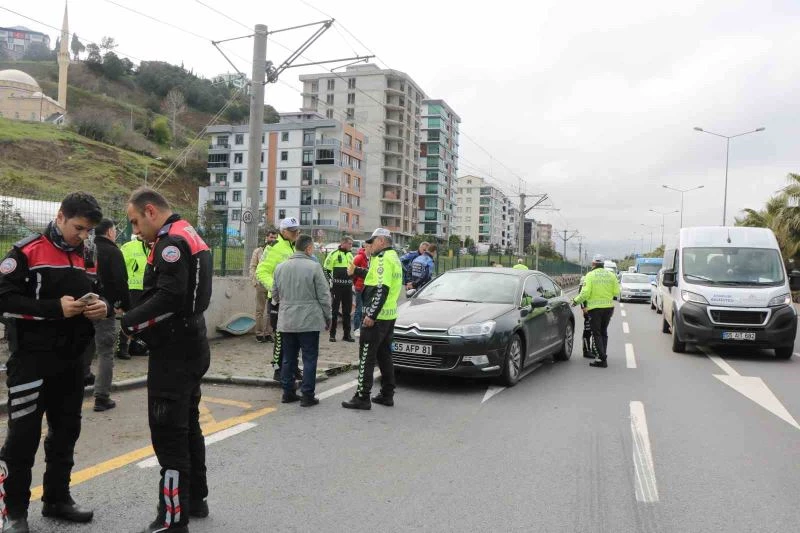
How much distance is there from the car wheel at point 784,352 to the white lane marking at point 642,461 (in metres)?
5.92

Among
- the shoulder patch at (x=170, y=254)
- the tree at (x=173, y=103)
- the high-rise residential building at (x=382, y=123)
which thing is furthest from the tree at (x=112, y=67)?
the shoulder patch at (x=170, y=254)

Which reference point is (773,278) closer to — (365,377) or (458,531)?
(365,377)

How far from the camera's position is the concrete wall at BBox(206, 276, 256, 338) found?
1085 cm

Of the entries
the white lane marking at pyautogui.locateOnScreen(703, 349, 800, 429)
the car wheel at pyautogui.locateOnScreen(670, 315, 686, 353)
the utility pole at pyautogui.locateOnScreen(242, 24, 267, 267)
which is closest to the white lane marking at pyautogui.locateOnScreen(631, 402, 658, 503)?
the white lane marking at pyautogui.locateOnScreen(703, 349, 800, 429)

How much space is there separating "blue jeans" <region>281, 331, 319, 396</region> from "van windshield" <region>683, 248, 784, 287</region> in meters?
8.31

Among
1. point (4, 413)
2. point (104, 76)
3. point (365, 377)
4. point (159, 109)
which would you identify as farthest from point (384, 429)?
point (104, 76)

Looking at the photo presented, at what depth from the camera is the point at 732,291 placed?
36.7 ft

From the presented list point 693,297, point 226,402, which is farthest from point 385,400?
point 693,297

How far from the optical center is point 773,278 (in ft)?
37.8

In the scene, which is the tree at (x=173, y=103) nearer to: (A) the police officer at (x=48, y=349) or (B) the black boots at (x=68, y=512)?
(A) the police officer at (x=48, y=349)

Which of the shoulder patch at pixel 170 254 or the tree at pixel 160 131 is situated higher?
the tree at pixel 160 131

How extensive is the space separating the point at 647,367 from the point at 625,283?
71.4ft

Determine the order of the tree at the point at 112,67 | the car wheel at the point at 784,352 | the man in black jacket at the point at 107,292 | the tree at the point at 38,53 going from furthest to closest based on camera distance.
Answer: the tree at the point at 38,53
the tree at the point at 112,67
the car wheel at the point at 784,352
the man in black jacket at the point at 107,292

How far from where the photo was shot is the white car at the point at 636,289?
29.8 m
